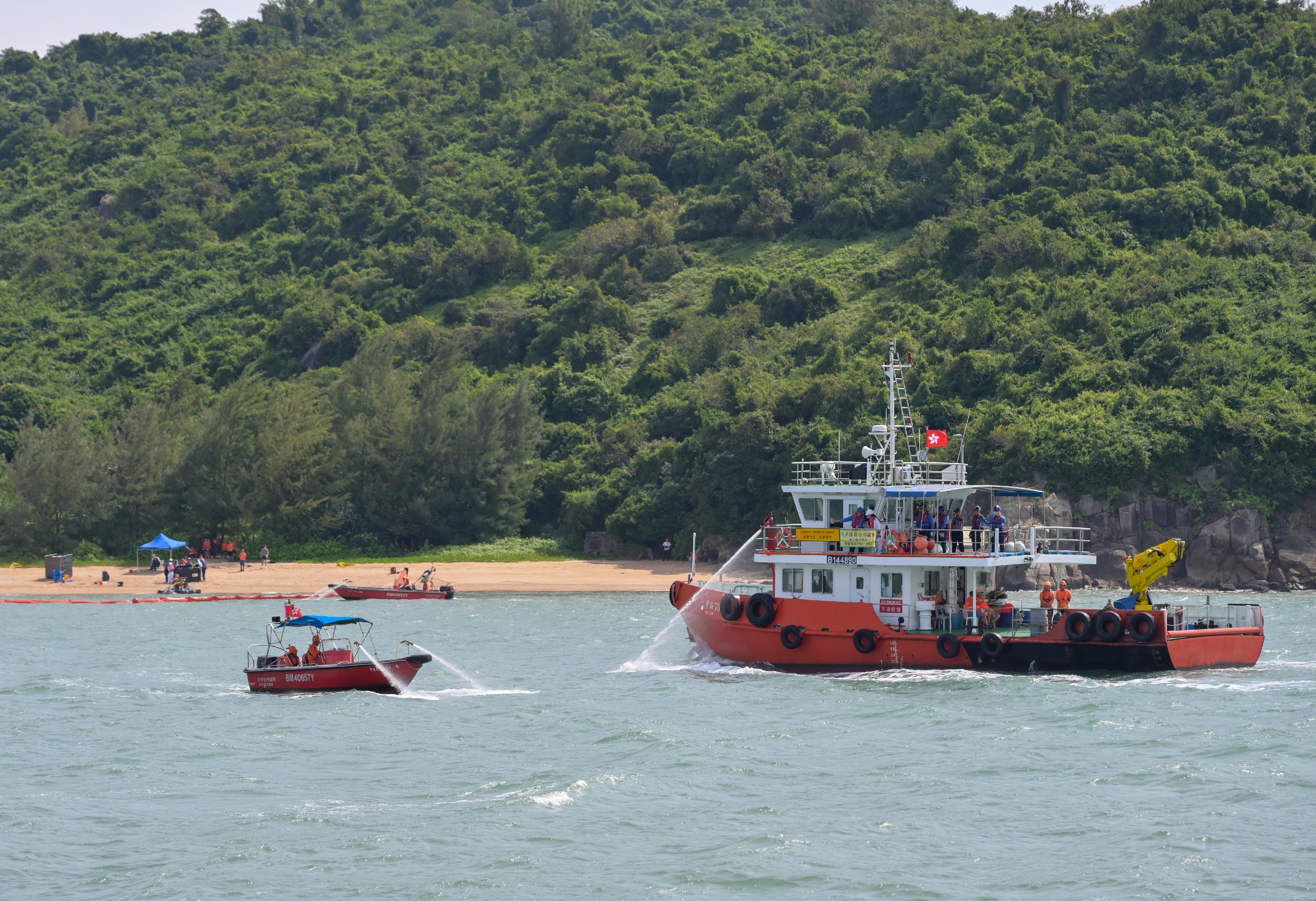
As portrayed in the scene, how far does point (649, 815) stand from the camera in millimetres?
23281

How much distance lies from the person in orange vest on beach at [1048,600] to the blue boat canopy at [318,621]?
15180 mm

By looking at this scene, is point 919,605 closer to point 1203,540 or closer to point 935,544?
point 935,544

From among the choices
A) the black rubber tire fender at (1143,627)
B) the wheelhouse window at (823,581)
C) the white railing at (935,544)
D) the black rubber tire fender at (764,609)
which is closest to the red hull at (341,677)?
the black rubber tire fender at (764,609)

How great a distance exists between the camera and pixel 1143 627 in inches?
1314

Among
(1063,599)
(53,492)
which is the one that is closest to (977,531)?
(1063,599)

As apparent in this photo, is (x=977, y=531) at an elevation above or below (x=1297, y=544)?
below

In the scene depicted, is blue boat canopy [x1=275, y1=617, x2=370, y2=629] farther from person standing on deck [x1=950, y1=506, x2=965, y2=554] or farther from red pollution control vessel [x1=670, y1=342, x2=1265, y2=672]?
person standing on deck [x1=950, y1=506, x2=965, y2=554]

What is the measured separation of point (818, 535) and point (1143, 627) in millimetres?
7410

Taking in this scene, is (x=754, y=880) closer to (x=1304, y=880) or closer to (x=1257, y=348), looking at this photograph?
Result: (x=1304, y=880)

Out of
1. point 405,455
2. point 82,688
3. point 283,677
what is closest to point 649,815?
point 283,677

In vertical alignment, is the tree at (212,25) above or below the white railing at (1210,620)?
above

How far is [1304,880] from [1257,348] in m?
53.8

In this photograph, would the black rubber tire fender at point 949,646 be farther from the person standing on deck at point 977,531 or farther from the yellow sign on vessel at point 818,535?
the yellow sign on vessel at point 818,535

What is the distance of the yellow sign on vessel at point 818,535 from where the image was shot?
35.7 m
